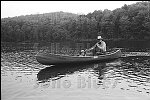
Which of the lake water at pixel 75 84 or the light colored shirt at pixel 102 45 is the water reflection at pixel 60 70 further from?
the light colored shirt at pixel 102 45

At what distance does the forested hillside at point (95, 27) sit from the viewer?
80.0m

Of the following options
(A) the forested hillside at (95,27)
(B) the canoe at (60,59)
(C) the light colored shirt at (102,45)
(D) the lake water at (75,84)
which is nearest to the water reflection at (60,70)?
(D) the lake water at (75,84)

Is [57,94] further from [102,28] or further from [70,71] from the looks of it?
[102,28]

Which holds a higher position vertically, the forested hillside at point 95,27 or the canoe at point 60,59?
the forested hillside at point 95,27

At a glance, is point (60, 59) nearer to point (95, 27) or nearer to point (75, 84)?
point (75, 84)

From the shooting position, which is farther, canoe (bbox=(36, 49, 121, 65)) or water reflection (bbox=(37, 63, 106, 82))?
canoe (bbox=(36, 49, 121, 65))

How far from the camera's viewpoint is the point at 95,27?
312ft

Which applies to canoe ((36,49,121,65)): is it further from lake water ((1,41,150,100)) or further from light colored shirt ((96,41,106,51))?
light colored shirt ((96,41,106,51))

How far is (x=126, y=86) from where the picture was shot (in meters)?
15.9

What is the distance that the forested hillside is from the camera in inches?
3150

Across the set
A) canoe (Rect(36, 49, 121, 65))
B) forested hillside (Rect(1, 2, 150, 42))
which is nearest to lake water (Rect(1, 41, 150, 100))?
canoe (Rect(36, 49, 121, 65))

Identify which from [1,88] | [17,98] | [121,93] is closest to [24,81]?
[1,88]

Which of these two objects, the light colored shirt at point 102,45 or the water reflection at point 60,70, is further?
the light colored shirt at point 102,45

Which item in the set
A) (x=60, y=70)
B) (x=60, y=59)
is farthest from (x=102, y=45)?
(x=60, y=70)
